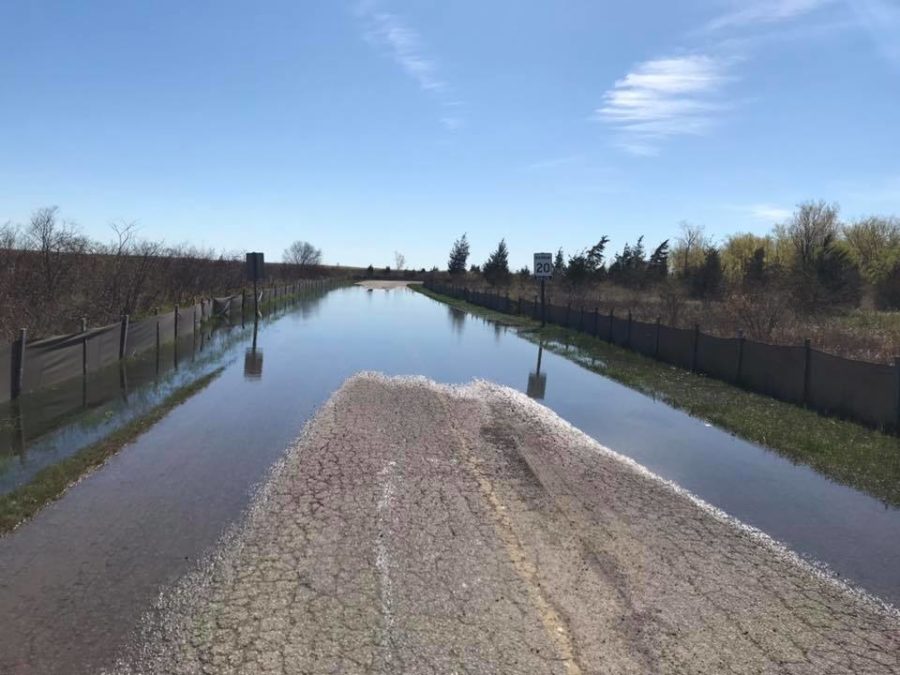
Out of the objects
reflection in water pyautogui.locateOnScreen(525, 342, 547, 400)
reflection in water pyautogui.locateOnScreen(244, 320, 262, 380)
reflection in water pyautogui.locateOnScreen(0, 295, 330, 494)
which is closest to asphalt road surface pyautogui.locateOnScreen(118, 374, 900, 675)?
reflection in water pyautogui.locateOnScreen(0, 295, 330, 494)

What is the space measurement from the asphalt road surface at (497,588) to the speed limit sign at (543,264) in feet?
83.6

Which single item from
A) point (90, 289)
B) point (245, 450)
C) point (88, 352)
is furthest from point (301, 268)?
point (245, 450)

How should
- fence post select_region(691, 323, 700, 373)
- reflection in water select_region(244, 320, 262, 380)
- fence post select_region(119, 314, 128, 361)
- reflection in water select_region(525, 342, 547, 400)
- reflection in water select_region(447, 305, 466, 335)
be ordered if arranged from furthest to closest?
reflection in water select_region(447, 305, 466, 335) → fence post select_region(691, 323, 700, 373) → fence post select_region(119, 314, 128, 361) → reflection in water select_region(244, 320, 262, 380) → reflection in water select_region(525, 342, 547, 400)

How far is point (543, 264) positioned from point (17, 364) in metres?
25.3

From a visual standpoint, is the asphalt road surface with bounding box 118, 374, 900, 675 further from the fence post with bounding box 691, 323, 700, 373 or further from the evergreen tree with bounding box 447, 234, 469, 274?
the evergreen tree with bounding box 447, 234, 469, 274

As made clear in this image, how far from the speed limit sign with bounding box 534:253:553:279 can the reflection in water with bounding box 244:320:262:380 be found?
15698 mm

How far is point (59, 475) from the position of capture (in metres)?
7.84

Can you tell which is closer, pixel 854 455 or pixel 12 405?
pixel 854 455

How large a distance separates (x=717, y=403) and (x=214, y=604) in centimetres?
1118

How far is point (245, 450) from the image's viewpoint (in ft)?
31.1

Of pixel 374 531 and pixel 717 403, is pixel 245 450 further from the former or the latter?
pixel 717 403

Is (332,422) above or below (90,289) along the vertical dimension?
below

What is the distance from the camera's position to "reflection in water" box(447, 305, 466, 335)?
3081 centimetres

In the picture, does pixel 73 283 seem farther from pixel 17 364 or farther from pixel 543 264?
pixel 543 264
